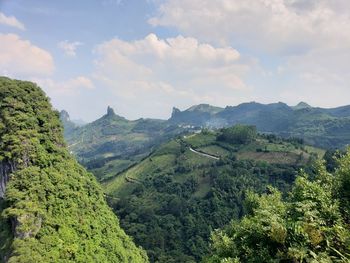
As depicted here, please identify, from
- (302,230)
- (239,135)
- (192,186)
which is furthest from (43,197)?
(239,135)

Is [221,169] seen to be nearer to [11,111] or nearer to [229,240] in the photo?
[11,111]

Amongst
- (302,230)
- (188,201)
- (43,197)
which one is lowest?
(188,201)

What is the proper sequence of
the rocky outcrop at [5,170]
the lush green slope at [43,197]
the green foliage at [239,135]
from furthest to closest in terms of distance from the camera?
the green foliage at [239,135] < the rocky outcrop at [5,170] < the lush green slope at [43,197]

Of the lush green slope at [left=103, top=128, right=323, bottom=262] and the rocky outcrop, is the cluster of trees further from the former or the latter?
the rocky outcrop

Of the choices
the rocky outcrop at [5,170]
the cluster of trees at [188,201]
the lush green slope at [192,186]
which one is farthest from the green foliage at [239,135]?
the rocky outcrop at [5,170]

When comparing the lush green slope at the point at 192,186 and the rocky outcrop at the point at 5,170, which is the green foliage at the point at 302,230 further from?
the lush green slope at the point at 192,186

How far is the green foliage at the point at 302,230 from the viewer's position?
13648mm

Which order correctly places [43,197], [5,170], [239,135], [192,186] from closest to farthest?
[43,197] < [5,170] < [192,186] < [239,135]

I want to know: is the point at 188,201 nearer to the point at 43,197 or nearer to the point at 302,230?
the point at 43,197

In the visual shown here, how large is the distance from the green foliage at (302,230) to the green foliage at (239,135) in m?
123

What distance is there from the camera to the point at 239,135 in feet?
464

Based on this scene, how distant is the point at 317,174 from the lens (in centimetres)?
1872

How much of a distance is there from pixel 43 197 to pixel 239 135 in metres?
106

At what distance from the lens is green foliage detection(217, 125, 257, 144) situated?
14025 cm
